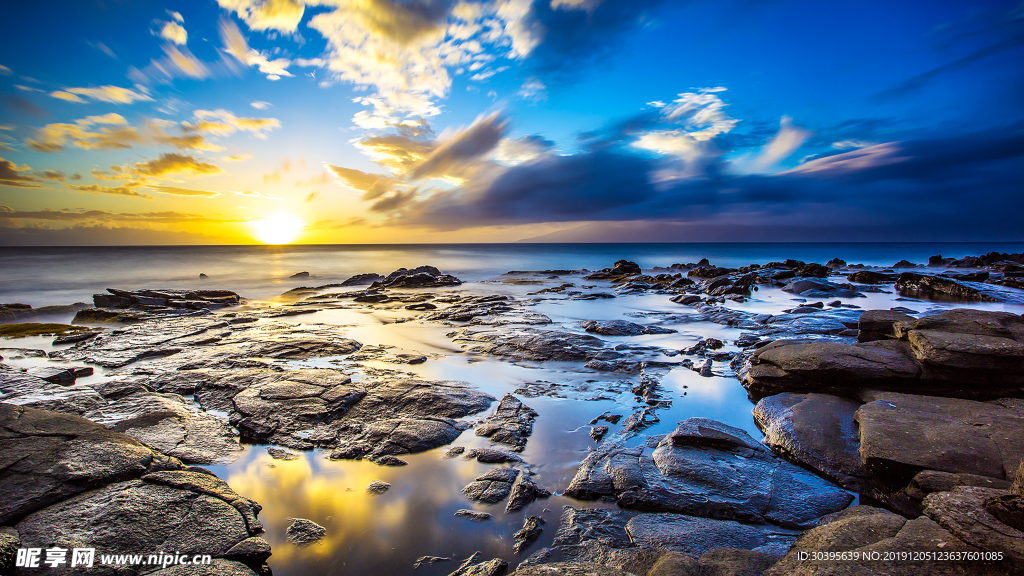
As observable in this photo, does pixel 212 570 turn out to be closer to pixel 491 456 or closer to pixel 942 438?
pixel 491 456

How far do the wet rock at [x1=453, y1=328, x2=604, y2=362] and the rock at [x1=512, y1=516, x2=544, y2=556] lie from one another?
549 centimetres

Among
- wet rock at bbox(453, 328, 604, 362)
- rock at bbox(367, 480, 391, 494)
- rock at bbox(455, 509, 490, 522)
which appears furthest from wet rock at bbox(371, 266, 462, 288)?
rock at bbox(455, 509, 490, 522)

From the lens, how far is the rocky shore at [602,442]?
2992 mm

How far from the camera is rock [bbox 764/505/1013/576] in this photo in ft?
8.22

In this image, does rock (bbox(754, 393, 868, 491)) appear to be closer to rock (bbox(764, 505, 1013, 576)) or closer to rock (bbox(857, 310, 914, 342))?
rock (bbox(764, 505, 1013, 576))

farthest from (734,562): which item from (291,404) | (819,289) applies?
(819,289)

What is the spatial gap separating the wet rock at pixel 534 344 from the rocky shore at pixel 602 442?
9cm

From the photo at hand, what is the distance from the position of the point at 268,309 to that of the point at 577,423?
15.4 meters

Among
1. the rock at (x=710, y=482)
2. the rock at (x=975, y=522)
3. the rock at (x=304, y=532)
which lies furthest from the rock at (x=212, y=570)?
the rock at (x=975, y=522)

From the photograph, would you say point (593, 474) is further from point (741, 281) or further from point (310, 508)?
point (741, 281)

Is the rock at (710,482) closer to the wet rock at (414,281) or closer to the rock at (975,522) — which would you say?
the rock at (975,522)

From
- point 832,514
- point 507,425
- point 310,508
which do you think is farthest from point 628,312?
point 310,508

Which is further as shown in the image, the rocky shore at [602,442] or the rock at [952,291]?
the rock at [952,291]

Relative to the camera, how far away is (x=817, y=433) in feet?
16.5
